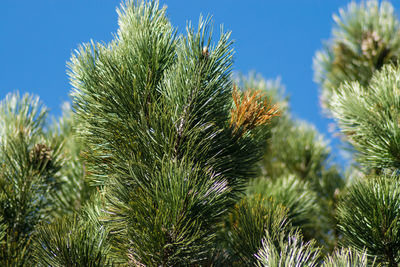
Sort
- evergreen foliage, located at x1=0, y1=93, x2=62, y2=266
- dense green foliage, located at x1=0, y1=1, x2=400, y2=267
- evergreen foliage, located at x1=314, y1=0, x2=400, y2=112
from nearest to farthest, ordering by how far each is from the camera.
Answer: dense green foliage, located at x1=0, y1=1, x2=400, y2=267 < evergreen foliage, located at x1=0, y1=93, x2=62, y2=266 < evergreen foliage, located at x1=314, y1=0, x2=400, y2=112

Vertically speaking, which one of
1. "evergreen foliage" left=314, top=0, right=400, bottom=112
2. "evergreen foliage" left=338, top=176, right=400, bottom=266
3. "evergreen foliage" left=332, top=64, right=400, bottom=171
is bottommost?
"evergreen foliage" left=338, top=176, right=400, bottom=266

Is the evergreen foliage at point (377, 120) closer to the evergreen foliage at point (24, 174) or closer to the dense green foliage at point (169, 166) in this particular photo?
the dense green foliage at point (169, 166)

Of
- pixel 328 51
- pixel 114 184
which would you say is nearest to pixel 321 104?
pixel 328 51

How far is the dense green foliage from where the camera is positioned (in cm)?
103

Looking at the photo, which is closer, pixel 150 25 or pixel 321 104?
pixel 150 25

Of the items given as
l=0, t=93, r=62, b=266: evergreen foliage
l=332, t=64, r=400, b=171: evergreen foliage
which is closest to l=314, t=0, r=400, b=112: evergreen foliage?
l=332, t=64, r=400, b=171: evergreen foliage

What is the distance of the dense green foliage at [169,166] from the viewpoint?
103 cm

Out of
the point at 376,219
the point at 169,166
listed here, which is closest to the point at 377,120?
the point at 376,219

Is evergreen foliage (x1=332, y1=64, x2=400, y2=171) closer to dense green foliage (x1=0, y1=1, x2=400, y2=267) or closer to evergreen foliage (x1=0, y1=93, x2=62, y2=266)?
dense green foliage (x1=0, y1=1, x2=400, y2=267)

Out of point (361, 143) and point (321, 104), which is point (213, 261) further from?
point (321, 104)

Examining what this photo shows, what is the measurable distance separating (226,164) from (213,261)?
0.74 ft

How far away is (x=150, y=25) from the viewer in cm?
125

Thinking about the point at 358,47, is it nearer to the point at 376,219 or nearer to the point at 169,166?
Answer: the point at 376,219

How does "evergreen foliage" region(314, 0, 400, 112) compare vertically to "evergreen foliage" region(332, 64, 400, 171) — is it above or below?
above
